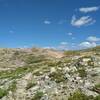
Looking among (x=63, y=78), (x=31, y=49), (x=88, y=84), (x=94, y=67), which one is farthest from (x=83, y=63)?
(x=31, y=49)

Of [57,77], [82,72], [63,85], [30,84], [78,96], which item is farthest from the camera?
[82,72]

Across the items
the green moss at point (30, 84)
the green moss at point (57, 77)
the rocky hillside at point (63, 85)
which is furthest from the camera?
the green moss at point (30, 84)

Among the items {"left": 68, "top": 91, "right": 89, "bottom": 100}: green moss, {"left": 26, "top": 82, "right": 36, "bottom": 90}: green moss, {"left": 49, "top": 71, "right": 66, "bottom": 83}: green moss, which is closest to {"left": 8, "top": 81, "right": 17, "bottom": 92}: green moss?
{"left": 26, "top": 82, "right": 36, "bottom": 90}: green moss

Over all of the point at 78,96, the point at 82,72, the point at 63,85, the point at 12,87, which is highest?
the point at 82,72

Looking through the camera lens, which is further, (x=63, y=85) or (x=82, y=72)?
(x=82, y=72)

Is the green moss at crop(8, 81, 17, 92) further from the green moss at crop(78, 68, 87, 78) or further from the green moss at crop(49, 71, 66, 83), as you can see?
the green moss at crop(78, 68, 87, 78)

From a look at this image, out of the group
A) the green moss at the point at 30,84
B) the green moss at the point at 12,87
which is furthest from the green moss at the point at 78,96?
the green moss at the point at 12,87

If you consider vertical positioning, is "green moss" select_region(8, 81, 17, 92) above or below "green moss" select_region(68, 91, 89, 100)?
above

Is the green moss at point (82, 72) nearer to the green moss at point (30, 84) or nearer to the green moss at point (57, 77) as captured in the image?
the green moss at point (57, 77)

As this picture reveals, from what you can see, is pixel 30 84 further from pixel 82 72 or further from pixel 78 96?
pixel 78 96

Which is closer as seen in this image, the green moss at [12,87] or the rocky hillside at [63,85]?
the rocky hillside at [63,85]

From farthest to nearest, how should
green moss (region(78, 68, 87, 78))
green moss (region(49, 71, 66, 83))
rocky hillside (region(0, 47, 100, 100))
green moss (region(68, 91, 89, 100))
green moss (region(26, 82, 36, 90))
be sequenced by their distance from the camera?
green moss (region(78, 68, 87, 78)) → green moss (region(26, 82, 36, 90)) → green moss (region(49, 71, 66, 83)) → rocky hillside (region(0, 47, 100, 100)) → green moss (region(68, 91, 89, 100))

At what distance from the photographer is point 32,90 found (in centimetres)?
2434

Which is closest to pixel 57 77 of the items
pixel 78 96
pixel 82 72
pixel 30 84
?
pixel 82 72
